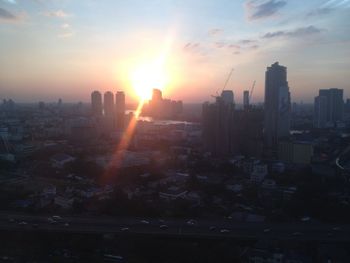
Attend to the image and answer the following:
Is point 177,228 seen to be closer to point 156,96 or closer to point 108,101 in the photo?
point 108,101

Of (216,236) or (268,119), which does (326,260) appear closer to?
(216,236)

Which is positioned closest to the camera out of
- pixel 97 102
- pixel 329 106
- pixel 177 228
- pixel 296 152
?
pixel 177 228

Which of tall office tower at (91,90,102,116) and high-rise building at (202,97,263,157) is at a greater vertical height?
tall office tower at (91,90,102,116)

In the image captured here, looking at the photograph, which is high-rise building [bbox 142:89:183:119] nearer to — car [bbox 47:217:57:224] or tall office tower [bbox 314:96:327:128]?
tall office tower [bbox 314:96:327:128]

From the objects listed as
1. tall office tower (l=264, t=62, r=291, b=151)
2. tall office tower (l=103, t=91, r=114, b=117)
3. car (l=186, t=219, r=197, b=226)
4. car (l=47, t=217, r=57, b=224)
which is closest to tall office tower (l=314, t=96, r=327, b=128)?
tall office tower (l=264, t=62, r=291, b=151)

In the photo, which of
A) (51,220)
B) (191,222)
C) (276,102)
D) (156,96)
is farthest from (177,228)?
(156,96)

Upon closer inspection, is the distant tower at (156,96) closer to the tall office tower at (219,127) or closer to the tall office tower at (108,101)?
the tall office tower at (108,101)
